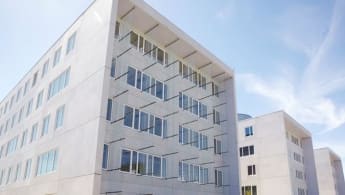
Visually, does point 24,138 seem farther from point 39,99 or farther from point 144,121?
point 144,121

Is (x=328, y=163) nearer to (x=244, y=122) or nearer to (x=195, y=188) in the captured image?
(x=244, y=122)

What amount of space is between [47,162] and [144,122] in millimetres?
7945

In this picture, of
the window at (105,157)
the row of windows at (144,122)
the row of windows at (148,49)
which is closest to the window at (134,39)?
the row of windows at (148,49)

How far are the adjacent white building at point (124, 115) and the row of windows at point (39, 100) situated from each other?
0.45ft

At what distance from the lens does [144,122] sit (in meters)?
21.5

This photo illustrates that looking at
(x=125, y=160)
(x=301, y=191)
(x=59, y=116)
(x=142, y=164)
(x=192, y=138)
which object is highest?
(x=59, y=116)

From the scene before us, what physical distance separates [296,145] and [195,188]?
31736mm

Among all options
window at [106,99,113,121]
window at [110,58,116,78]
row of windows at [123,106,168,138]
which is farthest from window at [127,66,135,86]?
window at [106,99,113,121]

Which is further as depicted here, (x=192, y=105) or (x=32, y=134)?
(x=192, y=105)

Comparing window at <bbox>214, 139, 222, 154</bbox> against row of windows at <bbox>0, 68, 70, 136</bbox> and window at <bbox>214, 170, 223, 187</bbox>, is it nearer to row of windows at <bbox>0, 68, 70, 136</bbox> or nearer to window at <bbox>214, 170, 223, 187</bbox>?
window at <bbox>214, 170, 223, 187</bbox>

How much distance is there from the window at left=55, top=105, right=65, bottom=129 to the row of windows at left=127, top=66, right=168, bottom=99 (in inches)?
218

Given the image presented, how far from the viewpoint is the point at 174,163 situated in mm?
23078

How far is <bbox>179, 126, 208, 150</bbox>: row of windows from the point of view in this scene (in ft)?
82.8

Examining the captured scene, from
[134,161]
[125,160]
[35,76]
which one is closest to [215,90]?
[134,161]
